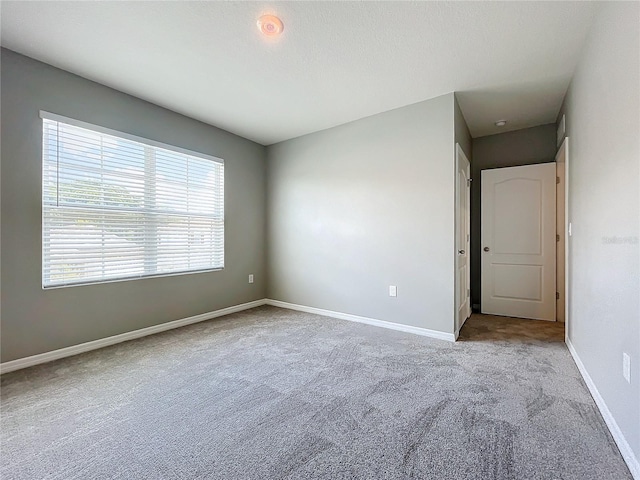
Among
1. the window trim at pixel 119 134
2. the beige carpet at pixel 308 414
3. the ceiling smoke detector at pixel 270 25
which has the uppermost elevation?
the ceiling smoke detector at pixel 270 25

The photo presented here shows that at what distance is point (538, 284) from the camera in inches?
148

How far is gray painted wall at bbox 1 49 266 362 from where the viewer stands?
2287 millimetres

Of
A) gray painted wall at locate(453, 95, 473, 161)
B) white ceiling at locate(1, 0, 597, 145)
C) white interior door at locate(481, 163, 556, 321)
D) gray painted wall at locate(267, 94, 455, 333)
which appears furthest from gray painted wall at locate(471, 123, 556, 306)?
gray painted wall at locate(267, 94, 455, 333)

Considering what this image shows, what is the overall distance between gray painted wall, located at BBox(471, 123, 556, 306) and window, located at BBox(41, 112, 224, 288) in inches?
148

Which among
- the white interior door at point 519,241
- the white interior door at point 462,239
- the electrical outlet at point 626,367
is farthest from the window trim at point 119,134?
the electrical outlet at point 626,367

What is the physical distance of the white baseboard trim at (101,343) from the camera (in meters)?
2.32

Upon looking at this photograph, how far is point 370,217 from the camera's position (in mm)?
3549

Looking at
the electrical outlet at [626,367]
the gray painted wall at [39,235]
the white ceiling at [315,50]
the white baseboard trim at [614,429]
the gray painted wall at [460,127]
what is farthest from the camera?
the gray painted wall at [460,127]

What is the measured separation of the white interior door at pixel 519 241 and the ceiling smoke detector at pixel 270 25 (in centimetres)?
339

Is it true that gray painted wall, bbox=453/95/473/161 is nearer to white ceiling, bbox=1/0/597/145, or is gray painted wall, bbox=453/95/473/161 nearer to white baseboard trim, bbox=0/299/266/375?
white ceiling, bbox=1/0/597/145

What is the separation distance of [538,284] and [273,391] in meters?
3.66

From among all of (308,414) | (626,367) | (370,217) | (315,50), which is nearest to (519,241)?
(370,217)

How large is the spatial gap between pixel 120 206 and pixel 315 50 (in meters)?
2.41

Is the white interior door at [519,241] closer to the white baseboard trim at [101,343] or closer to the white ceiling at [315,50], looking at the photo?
the white ceiling at [315,50]
